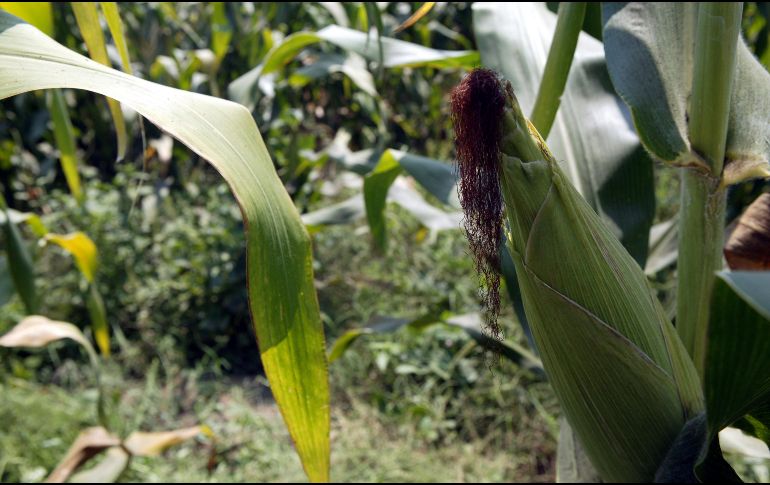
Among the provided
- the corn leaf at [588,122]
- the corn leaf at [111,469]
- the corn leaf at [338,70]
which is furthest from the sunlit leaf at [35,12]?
the corn leaf at [111,469]

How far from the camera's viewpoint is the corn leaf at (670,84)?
1.90 feet

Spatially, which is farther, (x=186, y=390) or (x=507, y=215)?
(x=186, y=390)

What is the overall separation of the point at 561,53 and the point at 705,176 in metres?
0.18

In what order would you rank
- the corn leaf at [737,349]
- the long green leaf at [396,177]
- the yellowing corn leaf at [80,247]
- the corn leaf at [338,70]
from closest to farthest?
the corn leaf at [737,349] < the long green leaf at [396,177] < the yellowing corn leaf at [80,247] < the corn leaf at [338,70]

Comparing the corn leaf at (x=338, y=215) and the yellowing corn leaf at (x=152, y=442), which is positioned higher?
the corn leaf at (x=338, y=215)

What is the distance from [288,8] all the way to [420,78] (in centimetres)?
60

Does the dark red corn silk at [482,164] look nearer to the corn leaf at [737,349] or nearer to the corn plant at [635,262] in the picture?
the corn plant at [635,262]

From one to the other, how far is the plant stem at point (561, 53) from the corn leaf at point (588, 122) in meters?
0.16

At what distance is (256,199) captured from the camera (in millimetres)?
400

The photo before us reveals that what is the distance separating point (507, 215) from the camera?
46 centimetres

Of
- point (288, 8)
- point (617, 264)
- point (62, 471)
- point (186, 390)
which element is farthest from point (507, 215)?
point (288, 8)

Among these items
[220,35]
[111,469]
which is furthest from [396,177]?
[220,35]

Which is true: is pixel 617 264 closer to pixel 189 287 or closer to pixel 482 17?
pixel 482 17

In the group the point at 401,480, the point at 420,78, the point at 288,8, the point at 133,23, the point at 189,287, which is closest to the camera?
the point at 401,480
